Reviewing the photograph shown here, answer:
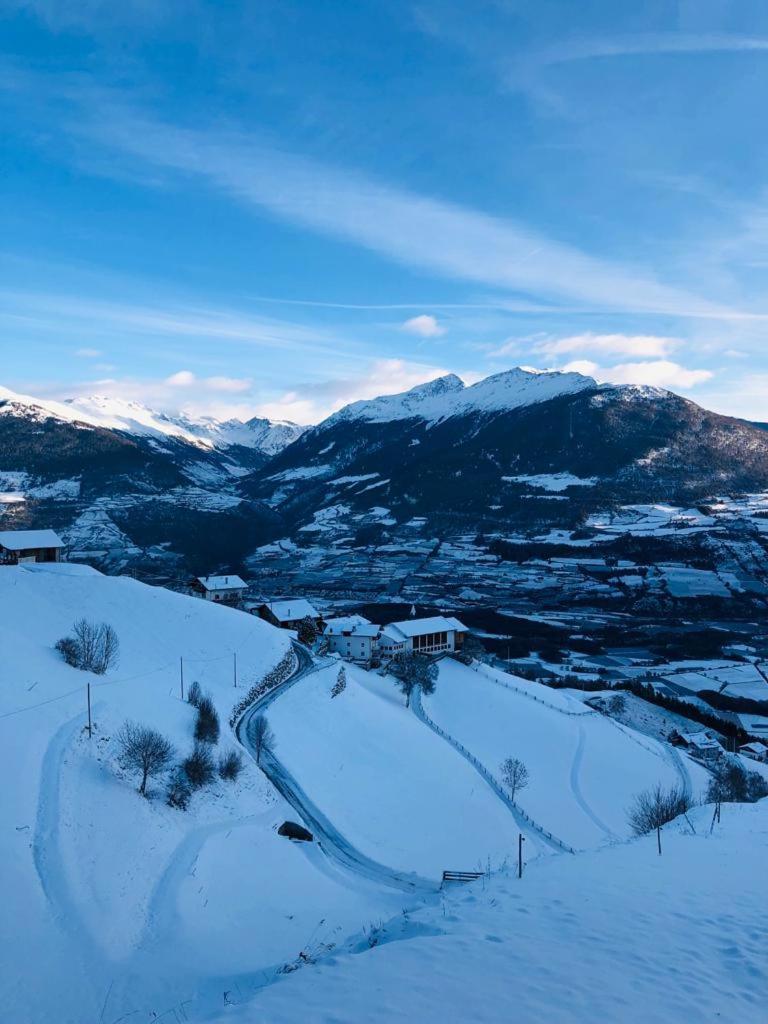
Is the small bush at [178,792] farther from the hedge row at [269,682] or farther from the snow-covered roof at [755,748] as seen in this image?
the snow-covered roof at [755,748]

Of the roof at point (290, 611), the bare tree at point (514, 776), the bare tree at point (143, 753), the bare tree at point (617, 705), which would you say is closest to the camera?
the bare tree at point (143, 753)

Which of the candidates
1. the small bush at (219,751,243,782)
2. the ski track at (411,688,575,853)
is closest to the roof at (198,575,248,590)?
the ski track at (411,688,575,853)

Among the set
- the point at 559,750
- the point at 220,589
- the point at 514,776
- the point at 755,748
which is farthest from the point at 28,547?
the point at 755,748

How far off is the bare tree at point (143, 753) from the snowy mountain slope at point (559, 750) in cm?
2095

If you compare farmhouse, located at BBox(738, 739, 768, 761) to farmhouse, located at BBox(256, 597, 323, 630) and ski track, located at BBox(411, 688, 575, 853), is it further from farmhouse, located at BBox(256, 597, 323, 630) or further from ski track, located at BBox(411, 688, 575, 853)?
farmhouse, located at BBox(256, 597, 323, 630)

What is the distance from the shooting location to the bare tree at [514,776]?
36.8 m

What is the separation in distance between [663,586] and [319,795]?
101 m

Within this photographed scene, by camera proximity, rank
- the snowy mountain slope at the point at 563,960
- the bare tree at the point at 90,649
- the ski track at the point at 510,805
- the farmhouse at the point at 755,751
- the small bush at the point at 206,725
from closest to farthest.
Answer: the snowy mountain slope at the point at 563,960, the small bush at the point at 206,725, the ski track at the point at 510,805, the bare tree at the point at 90,649, the farmhouse at the point at 755,751

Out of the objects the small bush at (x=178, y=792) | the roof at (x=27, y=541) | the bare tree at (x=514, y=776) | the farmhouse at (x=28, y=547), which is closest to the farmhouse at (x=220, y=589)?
the farmhouse at (x=28, y=547)

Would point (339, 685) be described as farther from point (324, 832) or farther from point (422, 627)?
point (422, 627)

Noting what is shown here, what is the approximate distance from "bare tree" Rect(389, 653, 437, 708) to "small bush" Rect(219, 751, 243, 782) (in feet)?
80.1

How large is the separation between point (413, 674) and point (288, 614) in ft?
73.2

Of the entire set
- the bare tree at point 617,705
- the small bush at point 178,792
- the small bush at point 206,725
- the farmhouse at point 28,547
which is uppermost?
the farmhouse at point 28,547

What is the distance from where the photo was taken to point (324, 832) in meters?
26.2
